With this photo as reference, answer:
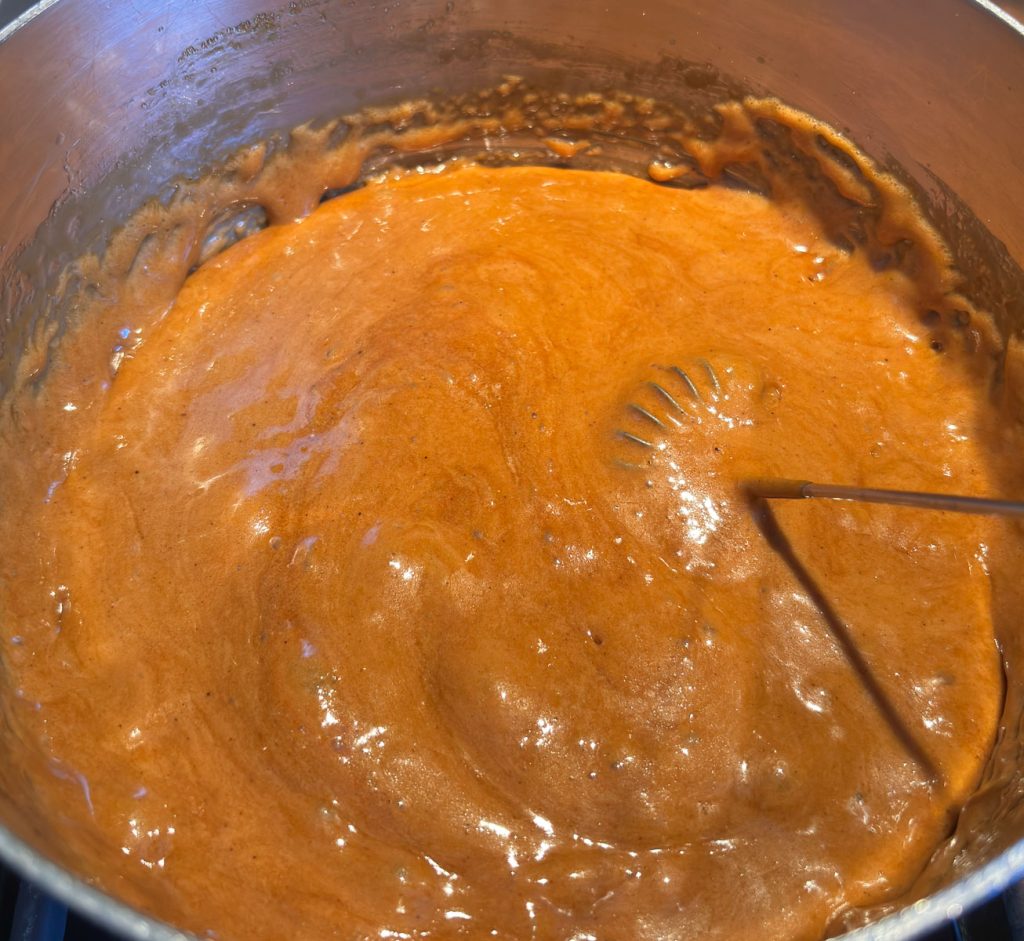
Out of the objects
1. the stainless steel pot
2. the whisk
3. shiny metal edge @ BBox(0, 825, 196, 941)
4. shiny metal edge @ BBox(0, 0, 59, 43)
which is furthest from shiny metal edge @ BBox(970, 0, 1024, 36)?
shiny metal edge @ BBox(0, 825, 196, 941)

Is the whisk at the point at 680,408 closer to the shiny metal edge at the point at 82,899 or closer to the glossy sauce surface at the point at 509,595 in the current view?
the glossy sauce surface at the point at 509,595

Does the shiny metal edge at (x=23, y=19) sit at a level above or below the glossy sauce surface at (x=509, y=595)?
above

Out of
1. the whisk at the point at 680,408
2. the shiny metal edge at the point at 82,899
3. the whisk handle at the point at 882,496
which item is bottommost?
the whisk at the point at 680,408

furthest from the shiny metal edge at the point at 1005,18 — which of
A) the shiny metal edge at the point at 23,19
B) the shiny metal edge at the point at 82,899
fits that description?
the shiny metal edge at the point at 82,899

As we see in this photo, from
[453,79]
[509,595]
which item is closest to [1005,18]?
[453,79]

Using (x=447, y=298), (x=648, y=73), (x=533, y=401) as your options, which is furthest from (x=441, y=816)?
(x=648, y=73)

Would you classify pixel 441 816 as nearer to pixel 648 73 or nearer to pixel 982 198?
pixel 982 198
